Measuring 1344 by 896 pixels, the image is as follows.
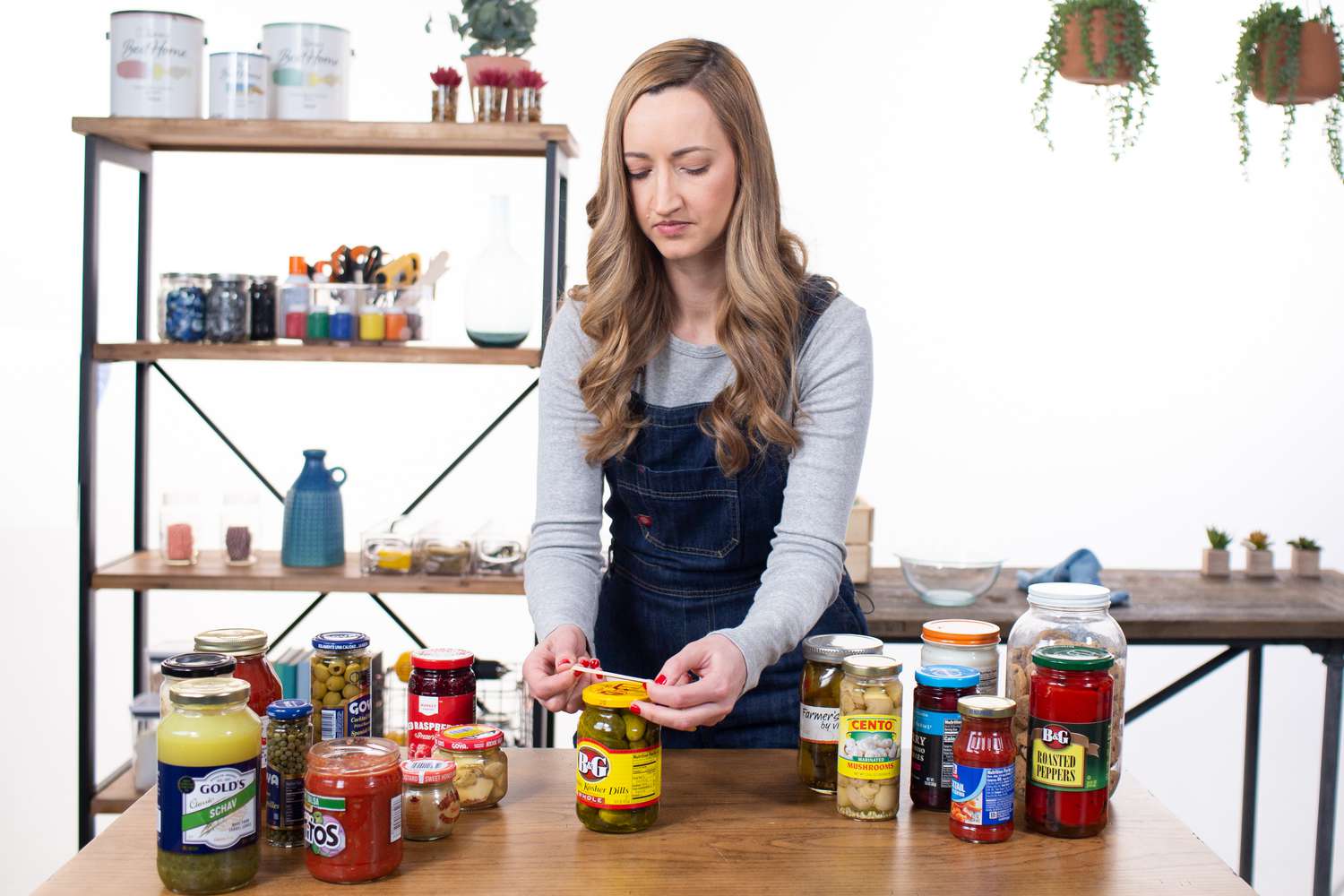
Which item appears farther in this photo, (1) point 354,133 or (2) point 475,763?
(1) point 354,133

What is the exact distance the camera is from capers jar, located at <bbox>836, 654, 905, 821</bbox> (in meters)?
1.42

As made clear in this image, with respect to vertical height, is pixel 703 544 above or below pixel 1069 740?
above

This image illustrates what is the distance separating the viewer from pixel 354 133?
2871mm

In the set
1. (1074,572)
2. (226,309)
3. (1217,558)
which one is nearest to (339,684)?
(226,309)

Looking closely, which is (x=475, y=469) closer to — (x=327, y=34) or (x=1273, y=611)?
(x=327, y=34)

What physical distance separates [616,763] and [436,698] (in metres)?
0.24

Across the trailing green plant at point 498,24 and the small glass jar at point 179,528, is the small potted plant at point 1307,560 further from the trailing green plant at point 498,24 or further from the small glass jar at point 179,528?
the small glass jar at point 179,528

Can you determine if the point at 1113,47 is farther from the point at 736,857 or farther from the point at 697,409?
the point at 736,857

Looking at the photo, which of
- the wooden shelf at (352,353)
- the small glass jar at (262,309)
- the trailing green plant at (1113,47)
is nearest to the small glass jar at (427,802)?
the wooden shelf at (352,353)

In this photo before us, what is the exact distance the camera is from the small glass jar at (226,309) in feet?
9.62

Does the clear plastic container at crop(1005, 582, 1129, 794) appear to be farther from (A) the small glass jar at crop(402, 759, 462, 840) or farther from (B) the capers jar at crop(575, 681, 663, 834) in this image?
(A) the small glass jar at crop(402, 759, 462, 840)

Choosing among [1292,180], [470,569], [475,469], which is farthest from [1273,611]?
[475,469]

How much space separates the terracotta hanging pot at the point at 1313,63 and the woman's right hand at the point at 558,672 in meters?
2.41

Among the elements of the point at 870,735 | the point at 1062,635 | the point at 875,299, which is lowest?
the point at 870,735
